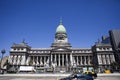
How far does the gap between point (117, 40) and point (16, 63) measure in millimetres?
84996

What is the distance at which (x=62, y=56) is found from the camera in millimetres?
103875

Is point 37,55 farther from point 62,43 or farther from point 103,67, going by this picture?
point 103,67

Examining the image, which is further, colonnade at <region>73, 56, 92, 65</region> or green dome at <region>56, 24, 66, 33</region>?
green dome at <region>56, 24, 66, 33</region>

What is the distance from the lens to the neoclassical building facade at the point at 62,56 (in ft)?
331

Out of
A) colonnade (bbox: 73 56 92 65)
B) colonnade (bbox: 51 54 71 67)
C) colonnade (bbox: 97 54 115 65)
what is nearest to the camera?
colonnade (bbox: 97 54 115 65)

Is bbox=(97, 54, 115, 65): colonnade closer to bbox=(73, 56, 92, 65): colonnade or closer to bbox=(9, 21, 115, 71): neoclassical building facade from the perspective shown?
bbox=(9, 21, 115, 71): neoclassical building facade

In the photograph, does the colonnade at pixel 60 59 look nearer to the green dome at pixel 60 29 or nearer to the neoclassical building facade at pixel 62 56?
the neoclassical building facade at pixel 62 56

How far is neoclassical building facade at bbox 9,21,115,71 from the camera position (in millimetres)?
101000

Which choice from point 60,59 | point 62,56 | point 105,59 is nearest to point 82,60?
point 62,56

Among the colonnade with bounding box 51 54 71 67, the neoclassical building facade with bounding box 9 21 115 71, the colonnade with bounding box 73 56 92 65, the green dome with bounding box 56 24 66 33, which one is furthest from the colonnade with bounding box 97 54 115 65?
the green dome with bounding box 56 24 66 33

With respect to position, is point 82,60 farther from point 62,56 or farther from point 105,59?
point 105,59

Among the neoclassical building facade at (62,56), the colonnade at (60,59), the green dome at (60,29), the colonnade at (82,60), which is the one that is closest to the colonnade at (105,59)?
the neoclassical building facade at (62,56)

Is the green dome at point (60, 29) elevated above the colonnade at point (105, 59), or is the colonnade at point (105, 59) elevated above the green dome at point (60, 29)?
the green dome at point (60, 29)

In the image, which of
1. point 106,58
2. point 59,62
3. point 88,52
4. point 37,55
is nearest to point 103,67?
point 106,58
